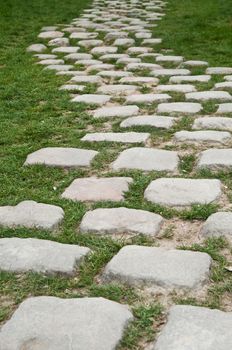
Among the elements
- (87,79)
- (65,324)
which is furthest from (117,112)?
(65,324)

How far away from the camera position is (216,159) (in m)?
2.78

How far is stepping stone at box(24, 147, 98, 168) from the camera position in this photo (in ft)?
9.36

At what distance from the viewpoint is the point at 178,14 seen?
8617 mm

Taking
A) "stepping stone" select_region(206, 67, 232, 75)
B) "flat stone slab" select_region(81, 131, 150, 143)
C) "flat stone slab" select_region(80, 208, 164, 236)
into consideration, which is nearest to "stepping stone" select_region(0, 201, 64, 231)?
"flat stone slab" select_region(80, 208, 164, 236)

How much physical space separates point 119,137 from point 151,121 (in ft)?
1.06

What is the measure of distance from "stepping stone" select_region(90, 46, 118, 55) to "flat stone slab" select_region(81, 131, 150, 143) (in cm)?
276

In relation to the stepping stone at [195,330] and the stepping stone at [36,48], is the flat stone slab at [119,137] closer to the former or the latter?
the stepping stone at [195,330]

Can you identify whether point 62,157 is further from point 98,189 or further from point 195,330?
point 195,330

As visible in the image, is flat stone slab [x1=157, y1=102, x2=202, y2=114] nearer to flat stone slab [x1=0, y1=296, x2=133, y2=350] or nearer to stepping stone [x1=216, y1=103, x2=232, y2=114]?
stepping stone [x1=216, y1=103, x2=232, y2=114]

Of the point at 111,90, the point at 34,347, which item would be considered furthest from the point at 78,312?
the point at 111,90

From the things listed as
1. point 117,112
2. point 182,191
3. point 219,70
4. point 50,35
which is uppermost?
point 182,191

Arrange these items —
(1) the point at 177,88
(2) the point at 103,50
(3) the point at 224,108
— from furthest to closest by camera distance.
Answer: (2) the point at 103,50, (1) the point at 177,88, (3) the point at 224,108

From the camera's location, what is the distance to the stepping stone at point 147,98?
3.97 meters

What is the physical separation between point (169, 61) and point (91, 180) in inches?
118
